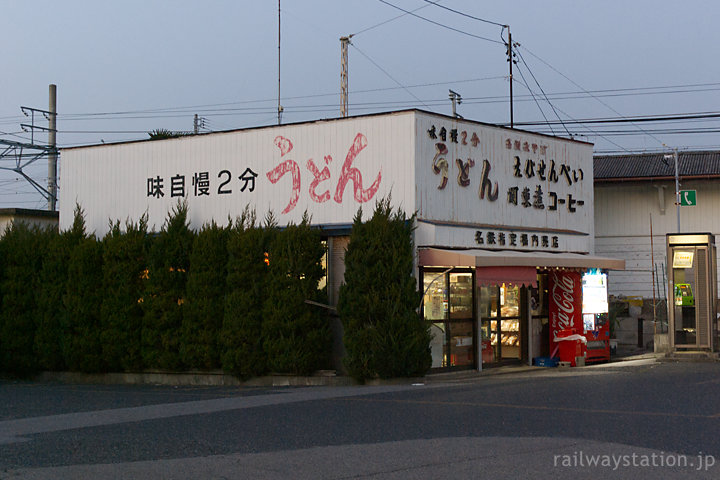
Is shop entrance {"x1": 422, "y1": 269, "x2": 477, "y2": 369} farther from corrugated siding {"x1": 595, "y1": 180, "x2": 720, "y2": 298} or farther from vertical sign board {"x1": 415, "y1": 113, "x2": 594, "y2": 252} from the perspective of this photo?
corrugated siding {"x1": 595, "y1": 180, "x2": 720, "y2": 298}

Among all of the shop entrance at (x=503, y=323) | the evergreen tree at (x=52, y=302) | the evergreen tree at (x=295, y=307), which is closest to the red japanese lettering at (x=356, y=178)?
the evergreen tree at (x=295, y=307)

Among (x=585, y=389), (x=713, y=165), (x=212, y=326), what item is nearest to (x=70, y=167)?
(x=212, y=326)

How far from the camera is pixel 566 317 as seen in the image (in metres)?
22.1

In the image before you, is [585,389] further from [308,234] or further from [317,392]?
[308,234]

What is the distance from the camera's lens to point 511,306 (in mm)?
21688

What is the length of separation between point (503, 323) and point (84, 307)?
10800mm

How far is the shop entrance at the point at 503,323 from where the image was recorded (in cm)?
2077

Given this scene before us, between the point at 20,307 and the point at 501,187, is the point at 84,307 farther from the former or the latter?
the point at 501,187

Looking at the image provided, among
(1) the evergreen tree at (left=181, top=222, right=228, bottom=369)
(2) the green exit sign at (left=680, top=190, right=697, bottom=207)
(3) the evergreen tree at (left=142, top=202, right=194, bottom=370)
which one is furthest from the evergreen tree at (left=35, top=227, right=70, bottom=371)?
(2) the green exit sign at (left=680, top=190, right=697, bottom=207)

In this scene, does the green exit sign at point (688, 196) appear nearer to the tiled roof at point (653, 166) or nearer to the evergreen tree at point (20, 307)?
the tiled roof at point (653, 166)

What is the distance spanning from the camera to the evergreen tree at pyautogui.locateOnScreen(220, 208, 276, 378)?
64.3ft

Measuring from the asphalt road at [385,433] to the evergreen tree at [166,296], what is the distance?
4.67m

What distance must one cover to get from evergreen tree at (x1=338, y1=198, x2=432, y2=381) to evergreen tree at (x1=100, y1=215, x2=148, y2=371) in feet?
19.9

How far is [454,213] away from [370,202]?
200 cm
